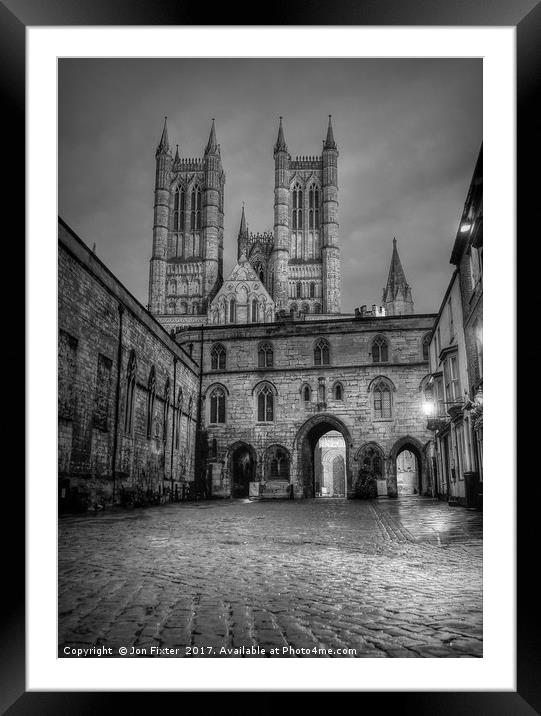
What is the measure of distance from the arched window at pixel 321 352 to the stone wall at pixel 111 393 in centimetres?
278

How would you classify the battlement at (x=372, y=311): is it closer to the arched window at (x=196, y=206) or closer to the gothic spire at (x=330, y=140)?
the gothic spire at (x=330, y=140)

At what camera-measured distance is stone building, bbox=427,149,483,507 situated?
15.8 ft

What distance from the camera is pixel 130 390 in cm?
994

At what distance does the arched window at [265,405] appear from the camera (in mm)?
→ 9477

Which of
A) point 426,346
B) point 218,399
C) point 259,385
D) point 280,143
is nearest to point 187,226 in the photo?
point 218,399

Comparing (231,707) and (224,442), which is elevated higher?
(224,442)

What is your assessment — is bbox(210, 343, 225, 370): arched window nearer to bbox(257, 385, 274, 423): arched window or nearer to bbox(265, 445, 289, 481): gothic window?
bbox(257, 385, 274, 423): arched window
